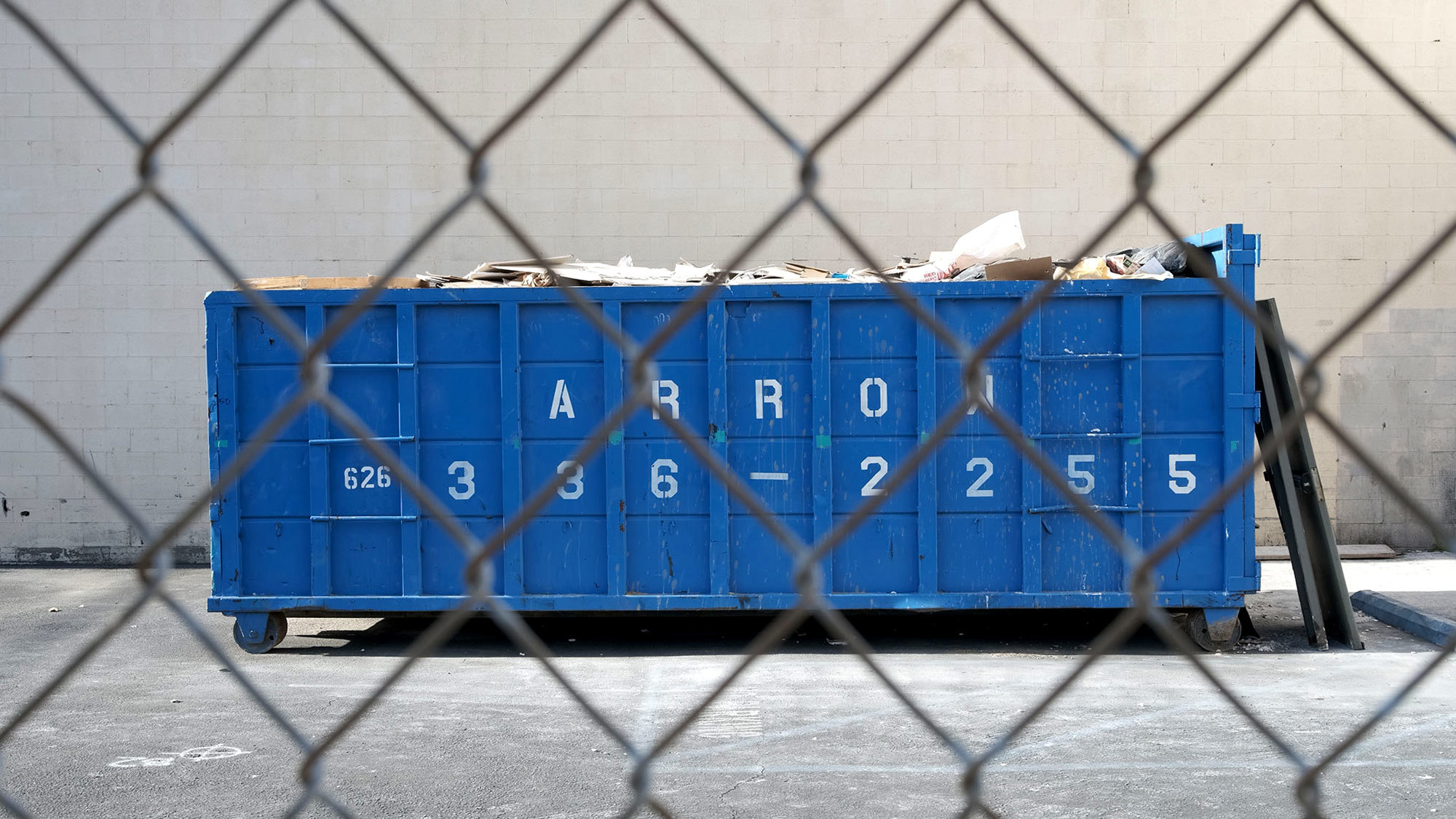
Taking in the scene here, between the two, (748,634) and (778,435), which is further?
(748,634)

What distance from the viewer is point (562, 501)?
20.8 ft

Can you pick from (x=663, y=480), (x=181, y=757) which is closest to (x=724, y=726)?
(x=663, y=480)

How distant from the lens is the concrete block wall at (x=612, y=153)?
9.47 m

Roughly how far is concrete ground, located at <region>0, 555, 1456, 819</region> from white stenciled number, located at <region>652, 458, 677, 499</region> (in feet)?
3.06

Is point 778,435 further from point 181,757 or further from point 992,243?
point 181,757

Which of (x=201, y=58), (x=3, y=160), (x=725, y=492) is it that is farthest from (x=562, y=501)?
(x=3, y=160)

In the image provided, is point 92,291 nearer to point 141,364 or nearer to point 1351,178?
point 141,364

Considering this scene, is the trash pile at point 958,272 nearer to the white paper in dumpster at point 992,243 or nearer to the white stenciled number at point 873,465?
the white paper in dumpster at point 992,243

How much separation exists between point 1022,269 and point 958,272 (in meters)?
0.40

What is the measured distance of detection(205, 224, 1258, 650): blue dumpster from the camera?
20.5 feet

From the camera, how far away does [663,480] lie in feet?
20.9

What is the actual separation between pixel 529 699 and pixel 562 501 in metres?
1.29

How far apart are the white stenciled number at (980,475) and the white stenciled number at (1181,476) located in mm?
960

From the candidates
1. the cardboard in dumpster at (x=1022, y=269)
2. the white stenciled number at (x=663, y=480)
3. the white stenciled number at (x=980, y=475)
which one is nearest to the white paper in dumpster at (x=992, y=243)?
the cardboard in dumpster at (x=1022, y=269)
